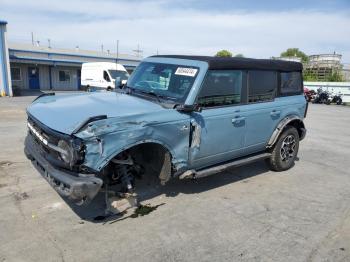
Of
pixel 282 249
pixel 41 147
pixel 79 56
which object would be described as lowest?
pixel 282 249

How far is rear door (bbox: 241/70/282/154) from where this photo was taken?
5363 millimetres

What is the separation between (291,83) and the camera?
6406mm

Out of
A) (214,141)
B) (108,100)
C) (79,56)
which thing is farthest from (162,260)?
(79,56)

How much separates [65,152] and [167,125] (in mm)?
1275

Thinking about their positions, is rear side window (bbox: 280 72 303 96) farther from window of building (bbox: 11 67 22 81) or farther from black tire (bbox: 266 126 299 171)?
window of building (bbox: 11 67 22 81)

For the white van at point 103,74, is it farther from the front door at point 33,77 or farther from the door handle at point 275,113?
the door handle at point 275,113

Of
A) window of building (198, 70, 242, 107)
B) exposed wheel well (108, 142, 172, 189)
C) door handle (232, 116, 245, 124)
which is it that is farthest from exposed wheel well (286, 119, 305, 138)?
exposed wheel well (108, 142, 172, 189)

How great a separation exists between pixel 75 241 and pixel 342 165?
5.94m

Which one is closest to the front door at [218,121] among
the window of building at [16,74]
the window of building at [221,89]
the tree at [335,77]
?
the window of building at [221,89]

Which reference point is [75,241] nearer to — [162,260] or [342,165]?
[162,260]

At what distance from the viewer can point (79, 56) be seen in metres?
33.1

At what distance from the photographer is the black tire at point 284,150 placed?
6.14 meters

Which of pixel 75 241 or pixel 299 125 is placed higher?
pixel 299 125

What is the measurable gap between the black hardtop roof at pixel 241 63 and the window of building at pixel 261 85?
Result: 11cm
